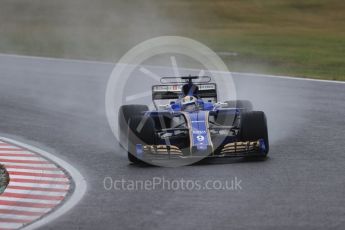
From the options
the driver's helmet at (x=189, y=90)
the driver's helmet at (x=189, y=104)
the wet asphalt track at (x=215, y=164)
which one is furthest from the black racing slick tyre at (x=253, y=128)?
the driver's helmet at (x=189, y=90)

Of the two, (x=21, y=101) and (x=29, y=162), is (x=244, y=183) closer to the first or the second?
(x=29, y=162)

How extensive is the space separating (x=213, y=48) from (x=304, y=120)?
13.3 meters

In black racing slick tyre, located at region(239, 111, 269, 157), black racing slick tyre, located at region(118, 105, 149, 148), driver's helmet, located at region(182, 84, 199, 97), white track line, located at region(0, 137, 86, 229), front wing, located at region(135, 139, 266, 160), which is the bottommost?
white track line, located at region(0, 137, 86, 229)

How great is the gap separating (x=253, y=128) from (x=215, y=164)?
0.79 m

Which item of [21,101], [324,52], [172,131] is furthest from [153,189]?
[324,52]

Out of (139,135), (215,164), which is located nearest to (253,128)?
(215,164)

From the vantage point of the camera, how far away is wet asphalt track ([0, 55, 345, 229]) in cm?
920

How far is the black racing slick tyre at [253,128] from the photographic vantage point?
40.2ft

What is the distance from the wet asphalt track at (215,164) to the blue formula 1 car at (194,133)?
0.23 meters

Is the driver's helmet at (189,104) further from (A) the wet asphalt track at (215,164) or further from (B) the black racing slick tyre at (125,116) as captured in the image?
(A) the wet asphalt track at (215,164)

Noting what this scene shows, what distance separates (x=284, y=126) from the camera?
15.7 metres

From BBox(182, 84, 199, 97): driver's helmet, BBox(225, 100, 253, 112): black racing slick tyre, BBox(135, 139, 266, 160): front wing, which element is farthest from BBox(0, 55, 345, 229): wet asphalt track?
BBox(182, 84, 199, 97): driver's helmet

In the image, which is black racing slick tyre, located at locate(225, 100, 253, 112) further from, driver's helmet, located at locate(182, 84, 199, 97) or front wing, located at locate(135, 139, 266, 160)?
front wing, located at locate(135, 139, 266, 160)

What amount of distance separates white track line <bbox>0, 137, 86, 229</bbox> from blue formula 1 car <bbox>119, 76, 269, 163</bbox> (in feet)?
3.68
